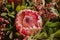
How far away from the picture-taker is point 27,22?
110 cm

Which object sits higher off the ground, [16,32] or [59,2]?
[59,2]

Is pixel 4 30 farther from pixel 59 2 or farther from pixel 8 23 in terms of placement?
pixel 59 2

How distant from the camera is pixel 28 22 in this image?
1104 millimetres

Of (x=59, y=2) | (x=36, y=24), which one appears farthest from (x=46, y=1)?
(x=36, y=24)

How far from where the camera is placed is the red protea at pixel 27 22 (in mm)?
1072

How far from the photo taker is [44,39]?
3.60 feet

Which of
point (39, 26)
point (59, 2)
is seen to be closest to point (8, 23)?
point (39, 26)

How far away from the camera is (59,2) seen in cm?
120

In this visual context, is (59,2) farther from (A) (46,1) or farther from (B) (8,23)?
(B) (8,23)

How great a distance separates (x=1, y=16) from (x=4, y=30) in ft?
0.25

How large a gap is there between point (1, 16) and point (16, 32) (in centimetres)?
11

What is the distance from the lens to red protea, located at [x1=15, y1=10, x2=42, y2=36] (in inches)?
42.2

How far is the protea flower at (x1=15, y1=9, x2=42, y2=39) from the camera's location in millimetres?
1072

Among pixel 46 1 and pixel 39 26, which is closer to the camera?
pixel 39 26
